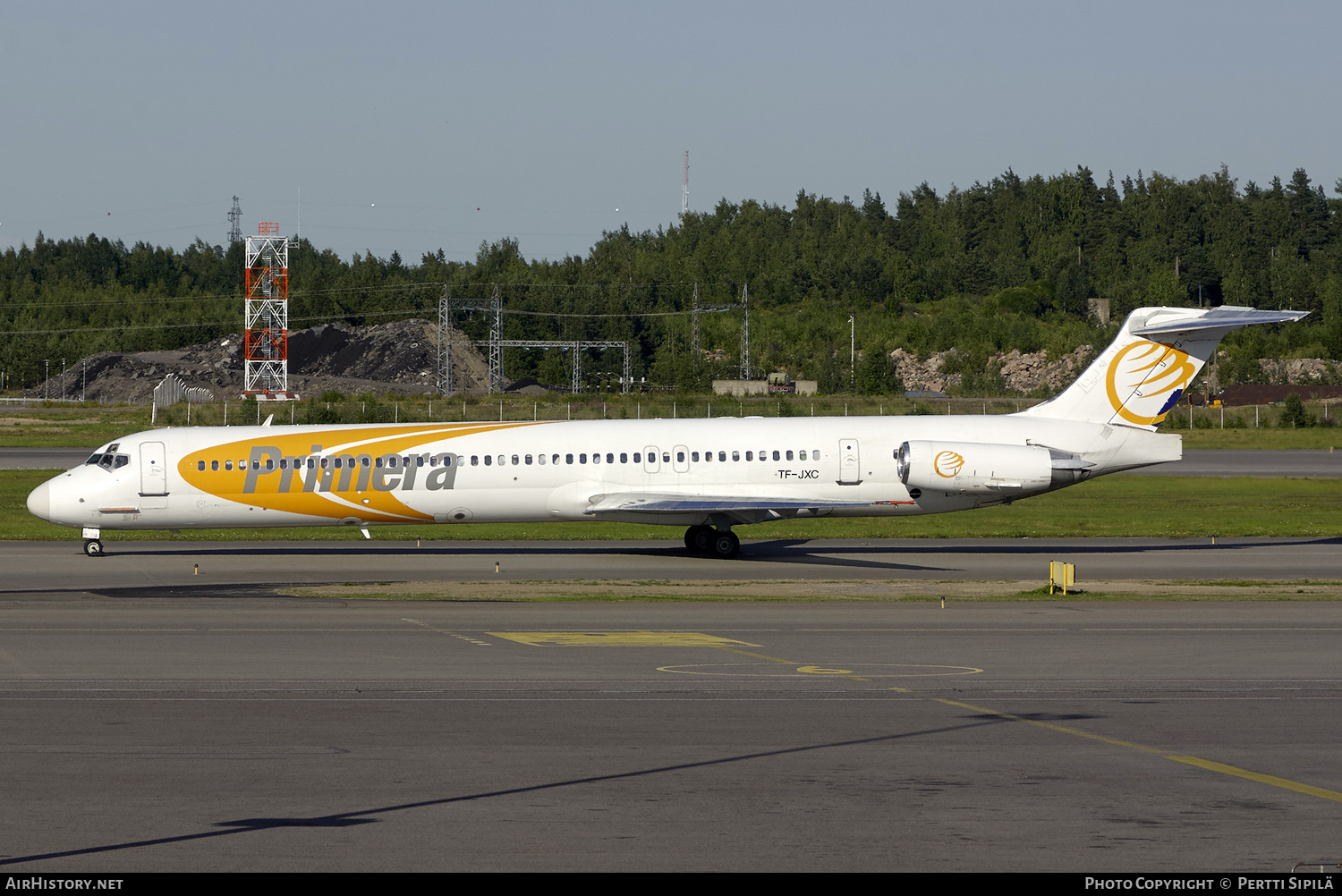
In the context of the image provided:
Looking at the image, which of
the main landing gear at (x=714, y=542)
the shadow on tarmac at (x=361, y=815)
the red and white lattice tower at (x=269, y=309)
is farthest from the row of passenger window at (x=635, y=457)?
the red and white lattice tower at (x=269, y=309)

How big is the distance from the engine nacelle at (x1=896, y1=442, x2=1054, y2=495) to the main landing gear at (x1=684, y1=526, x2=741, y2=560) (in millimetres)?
4613

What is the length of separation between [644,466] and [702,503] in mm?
2086

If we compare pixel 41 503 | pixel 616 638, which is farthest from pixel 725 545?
pixel 41 503

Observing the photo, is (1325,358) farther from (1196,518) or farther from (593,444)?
(593,444)

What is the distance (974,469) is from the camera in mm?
31391

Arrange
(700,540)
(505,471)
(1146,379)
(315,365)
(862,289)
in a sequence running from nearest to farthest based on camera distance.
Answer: (505,471), (700,540), (1146,379), (315,365), (862,289)

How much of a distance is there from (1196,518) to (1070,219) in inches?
6005

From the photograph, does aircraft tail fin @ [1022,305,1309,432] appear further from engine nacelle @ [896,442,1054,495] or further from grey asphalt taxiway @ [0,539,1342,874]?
grey asphalt taxiway @ [0,539,1342,874]

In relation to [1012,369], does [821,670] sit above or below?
below

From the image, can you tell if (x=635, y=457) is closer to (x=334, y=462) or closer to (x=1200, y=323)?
(x=334, y=462)

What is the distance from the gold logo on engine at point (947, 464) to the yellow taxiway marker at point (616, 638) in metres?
12.6

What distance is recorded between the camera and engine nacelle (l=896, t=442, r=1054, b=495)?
103ft

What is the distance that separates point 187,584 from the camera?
88.2ft
